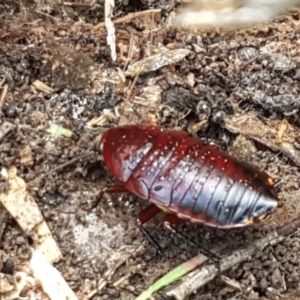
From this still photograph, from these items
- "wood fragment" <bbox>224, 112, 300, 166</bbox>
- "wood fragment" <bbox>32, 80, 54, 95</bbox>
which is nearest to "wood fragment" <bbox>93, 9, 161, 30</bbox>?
"wood fragment" <bbox>32, 80, 54, 95</bbox>

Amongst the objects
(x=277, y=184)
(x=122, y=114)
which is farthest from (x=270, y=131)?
(x=122, y=114)

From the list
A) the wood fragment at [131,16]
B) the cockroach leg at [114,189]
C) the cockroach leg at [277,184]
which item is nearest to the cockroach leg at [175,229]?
the cockroach leg at [114,189]

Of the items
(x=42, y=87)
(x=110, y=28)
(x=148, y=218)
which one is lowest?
(x=148, y=218)

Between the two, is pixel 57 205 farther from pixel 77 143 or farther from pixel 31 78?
pixel 31 78

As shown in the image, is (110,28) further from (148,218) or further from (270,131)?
(148,218)

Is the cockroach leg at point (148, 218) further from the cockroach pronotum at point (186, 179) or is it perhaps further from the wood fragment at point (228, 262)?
the wood fragment at point (228, 262)

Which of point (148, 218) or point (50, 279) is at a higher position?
point (148, 218)

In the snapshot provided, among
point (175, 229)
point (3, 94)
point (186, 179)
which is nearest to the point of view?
point (186, 179)
